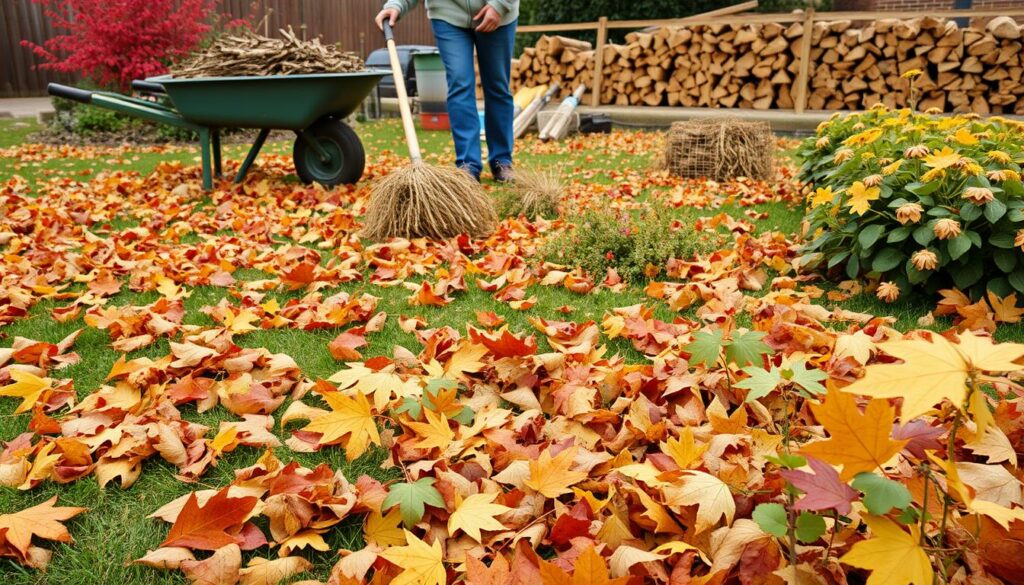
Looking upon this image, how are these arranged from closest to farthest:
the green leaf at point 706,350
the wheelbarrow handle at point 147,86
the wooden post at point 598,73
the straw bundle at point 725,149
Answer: the green leaf at point 706,350 → the wheelbarrow handle at point 147,86 → the straw bundle at point 725,149 → the wooden post at point 598,73

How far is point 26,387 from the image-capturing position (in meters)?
1.56

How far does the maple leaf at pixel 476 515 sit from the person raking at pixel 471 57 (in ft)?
9.60

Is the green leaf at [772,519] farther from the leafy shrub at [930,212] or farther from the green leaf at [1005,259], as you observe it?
the green leaf at [1005,259]

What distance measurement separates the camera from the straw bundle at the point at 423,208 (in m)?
2.98

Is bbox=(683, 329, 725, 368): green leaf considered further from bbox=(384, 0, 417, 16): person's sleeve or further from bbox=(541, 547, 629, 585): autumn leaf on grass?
bbox=(384, 0, 417, 16): person's sleeve

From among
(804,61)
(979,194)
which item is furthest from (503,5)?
(804,61)

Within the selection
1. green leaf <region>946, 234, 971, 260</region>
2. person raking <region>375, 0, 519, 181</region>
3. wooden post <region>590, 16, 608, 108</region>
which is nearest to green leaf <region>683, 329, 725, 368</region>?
green leaf <region>946, 234, 971, 260</region>

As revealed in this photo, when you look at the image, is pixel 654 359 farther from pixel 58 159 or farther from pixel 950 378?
pixel 58 159

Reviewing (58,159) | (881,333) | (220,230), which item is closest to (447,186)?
(220,230)

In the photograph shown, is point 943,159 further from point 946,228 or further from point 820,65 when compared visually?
point 820,65

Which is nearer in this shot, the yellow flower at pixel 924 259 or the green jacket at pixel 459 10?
the yellow flower at pixel 924 259

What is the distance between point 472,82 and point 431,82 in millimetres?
3860

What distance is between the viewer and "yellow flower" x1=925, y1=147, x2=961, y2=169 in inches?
74.5

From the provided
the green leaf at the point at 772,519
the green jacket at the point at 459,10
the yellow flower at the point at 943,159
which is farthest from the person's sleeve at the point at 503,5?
the green leaf at the point at 772,519
